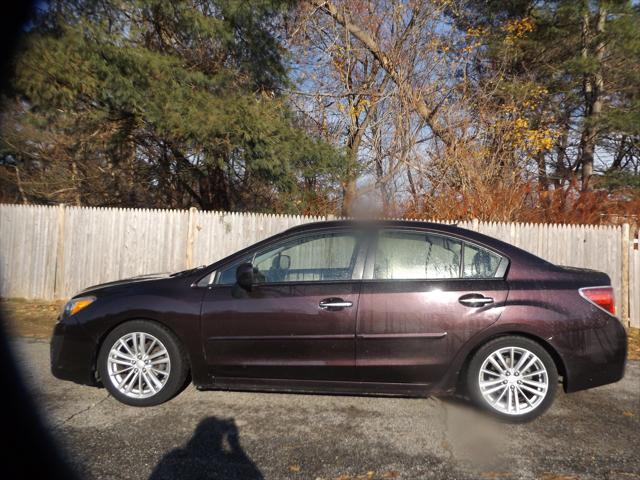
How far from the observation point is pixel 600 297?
3705 millimetres

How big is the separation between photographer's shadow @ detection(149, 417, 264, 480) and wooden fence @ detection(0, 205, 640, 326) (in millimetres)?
5193

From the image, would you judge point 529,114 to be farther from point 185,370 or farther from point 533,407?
point 185,370

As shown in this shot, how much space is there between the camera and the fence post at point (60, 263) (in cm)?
851

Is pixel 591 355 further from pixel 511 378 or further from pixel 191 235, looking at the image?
pixel 191 235

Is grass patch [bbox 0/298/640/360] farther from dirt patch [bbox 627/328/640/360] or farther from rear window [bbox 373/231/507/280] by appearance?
rear window [bbox 373/231/507/280]

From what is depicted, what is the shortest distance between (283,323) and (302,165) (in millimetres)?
6855

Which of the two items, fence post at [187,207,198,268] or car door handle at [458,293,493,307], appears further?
fence post at [187,207,198,268]

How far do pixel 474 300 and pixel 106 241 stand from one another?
723cm

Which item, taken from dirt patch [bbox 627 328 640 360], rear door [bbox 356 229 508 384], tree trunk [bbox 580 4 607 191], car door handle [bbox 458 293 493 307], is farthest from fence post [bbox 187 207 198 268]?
tree trunk [bbox 580 4 607 191]

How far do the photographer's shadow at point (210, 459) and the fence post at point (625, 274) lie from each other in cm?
714

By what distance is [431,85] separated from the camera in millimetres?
12914

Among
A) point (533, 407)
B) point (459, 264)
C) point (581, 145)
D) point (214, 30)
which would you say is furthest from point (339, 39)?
point (533, 407)

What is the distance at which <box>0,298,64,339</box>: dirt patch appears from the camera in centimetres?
655

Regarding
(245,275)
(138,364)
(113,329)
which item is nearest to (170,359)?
(138,364)
